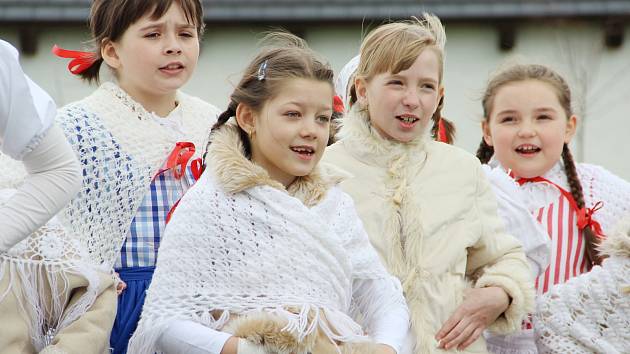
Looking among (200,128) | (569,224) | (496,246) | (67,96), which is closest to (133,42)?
(200,128)

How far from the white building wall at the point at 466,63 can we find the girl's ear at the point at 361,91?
10.4 metres

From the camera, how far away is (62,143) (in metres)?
3.64

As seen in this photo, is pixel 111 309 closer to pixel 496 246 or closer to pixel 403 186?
pixel 403 186

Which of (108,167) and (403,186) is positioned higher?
(403,186)

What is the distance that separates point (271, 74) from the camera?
3918mm

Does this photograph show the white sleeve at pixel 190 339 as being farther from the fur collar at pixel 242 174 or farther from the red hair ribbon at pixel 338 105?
the red hair ribbon at pixel 338 105

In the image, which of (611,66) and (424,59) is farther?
(611,66)

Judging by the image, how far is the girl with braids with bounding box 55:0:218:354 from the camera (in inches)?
172

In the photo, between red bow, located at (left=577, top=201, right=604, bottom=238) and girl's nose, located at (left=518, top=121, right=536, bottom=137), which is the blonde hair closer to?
girl's nose, located at (left=518, top=121, right=536, bottom=137)

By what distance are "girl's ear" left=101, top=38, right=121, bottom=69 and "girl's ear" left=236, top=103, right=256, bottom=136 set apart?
0.87 m

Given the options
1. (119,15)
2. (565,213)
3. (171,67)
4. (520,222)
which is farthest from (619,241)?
(119,15)

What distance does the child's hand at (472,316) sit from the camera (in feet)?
14.0

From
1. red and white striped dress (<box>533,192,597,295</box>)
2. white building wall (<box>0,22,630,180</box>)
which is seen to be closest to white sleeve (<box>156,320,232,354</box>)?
red and white striped dress (<box>533,192,597,295</box>)

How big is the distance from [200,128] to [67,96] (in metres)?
10.6
